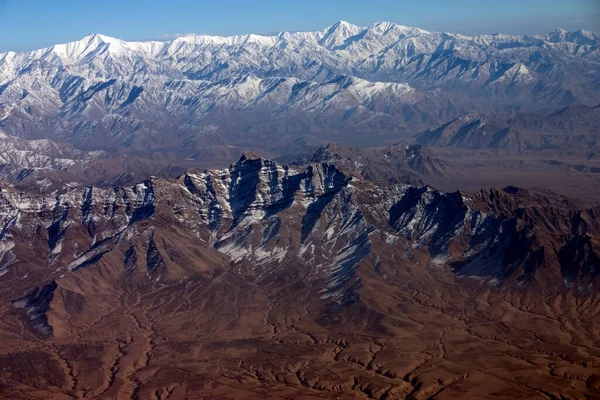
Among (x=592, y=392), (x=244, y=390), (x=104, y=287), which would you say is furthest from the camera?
(x=104, y=287)

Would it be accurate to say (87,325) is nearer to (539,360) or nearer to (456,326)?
(456,326)

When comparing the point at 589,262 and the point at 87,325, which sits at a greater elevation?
the point at 589,262

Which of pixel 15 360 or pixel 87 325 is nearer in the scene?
pixel 15 360

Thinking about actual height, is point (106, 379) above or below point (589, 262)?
below

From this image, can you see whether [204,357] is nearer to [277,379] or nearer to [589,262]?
[277,379]

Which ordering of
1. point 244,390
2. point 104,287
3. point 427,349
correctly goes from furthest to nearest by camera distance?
point 104,287 → point 427,349 → point 244,390

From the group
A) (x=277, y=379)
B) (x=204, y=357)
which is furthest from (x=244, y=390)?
(x=204, y=357)

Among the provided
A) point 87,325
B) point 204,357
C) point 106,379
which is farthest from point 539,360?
point 87,325

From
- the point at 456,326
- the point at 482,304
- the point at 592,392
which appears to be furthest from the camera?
the point at 482,304

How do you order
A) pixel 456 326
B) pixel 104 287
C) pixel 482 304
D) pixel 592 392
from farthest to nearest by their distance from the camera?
pixel 104 287
pixel 482 304
pixel 456 326
pixel 592 392
